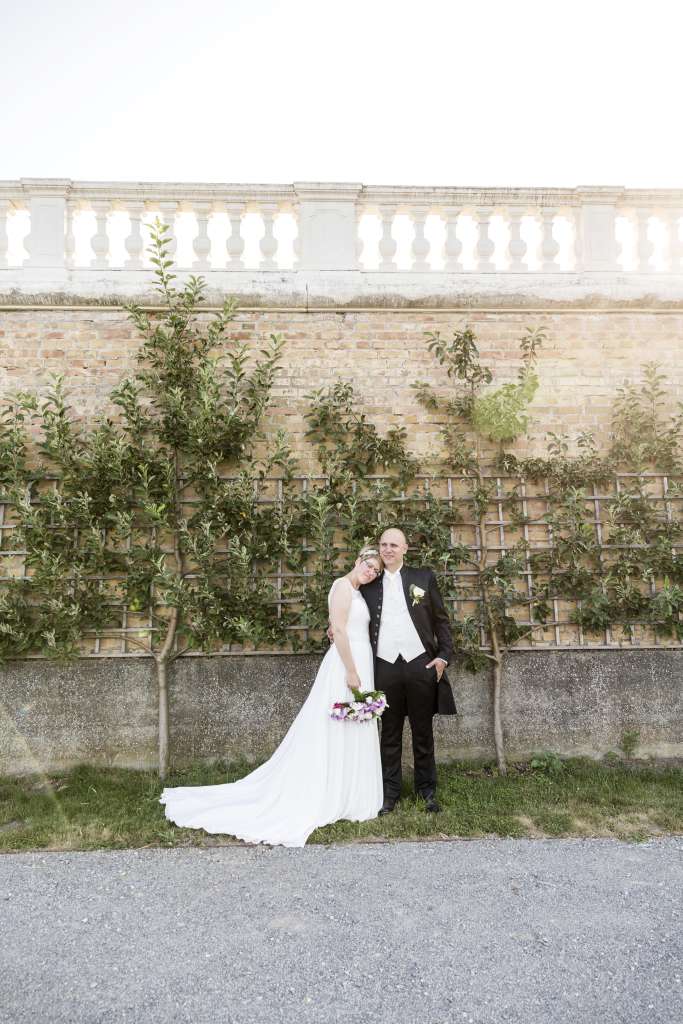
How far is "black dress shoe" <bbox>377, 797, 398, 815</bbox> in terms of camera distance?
448 cm

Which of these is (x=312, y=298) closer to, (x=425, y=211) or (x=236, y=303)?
(x=236, y=303)

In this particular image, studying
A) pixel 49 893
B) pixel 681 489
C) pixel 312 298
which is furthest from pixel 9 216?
pixel 681 489

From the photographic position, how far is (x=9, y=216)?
6.22m

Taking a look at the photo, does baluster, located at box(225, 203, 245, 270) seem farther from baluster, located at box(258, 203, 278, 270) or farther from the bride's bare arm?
the bride's bare arm

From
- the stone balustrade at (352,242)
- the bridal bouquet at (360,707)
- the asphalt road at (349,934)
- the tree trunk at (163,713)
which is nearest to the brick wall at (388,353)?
the stone balustrade at (352,242)

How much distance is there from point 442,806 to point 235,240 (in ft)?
17.0

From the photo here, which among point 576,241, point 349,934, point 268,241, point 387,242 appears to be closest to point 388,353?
point 387,242

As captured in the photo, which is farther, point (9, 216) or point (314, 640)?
point (9, 216)

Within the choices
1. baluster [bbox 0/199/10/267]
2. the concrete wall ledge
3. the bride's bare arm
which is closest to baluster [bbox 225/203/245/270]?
baluster [bbox 0/199/10/267]

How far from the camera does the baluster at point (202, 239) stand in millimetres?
6148

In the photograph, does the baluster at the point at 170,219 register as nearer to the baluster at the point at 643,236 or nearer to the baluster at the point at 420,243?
the baluster at the point at 420,243

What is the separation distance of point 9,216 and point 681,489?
264 inches

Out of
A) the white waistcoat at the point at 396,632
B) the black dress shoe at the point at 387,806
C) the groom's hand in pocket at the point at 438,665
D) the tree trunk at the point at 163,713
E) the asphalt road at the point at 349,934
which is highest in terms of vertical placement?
the white waistcoat at the point at 396,632

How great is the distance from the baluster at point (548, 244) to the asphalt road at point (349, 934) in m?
4.92
